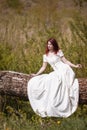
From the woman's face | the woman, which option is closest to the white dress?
the woman

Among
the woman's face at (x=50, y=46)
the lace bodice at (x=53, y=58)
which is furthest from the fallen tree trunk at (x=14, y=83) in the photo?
the woman's face at (x=50, y=46)

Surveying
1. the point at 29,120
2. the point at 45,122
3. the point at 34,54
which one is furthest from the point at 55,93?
the point at 34,54

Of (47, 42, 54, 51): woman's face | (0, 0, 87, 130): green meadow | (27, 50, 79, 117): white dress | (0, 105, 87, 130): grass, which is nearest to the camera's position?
(0, 105, 87, 130): grass

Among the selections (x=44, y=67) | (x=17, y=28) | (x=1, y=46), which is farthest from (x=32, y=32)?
(x=44, y=67)

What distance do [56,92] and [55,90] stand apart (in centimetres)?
3

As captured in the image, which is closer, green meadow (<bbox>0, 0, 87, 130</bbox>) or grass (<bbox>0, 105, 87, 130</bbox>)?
grass (<bbox>0, 105, 87, 130</bbox>)

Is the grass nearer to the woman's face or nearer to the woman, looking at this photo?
the woman

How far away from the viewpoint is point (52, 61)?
1123 cm

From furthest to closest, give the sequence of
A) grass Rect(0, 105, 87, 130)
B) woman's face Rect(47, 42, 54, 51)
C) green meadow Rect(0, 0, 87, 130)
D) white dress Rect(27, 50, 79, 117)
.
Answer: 1. woman's face Rect(47, 42, 54, 51)
2. white dress Rect(27, 50, 79, 117)
3. green meadow Rect(0, 0, 87, 130)
4. grass Rect(0, 105, 87, 130)

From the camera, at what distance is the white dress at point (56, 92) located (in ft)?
36.4

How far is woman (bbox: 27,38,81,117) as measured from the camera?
437 inches

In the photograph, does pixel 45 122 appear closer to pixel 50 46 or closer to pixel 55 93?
pixel 55 93

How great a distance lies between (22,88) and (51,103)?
0.47 m

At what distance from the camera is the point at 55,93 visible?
11117 millimetres
